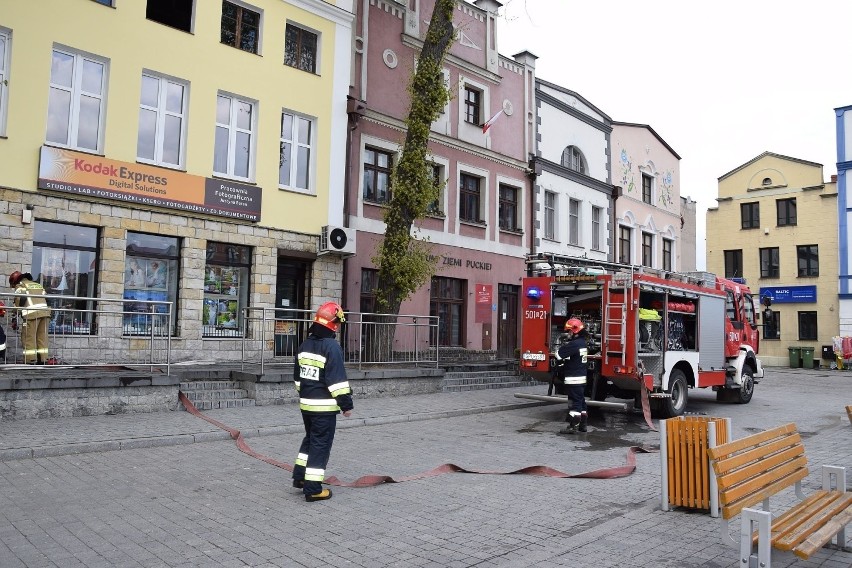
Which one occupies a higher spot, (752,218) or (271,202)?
(752,218)

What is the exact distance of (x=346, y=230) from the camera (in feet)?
58.6

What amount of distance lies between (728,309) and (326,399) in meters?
12.3

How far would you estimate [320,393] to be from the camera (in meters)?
6.89

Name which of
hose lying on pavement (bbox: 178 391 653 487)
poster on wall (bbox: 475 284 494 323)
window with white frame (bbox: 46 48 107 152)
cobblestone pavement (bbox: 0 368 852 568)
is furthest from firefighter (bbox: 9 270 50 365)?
poster on wall (bbox: 475 284 494 323)

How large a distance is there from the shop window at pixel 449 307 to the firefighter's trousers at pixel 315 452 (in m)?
13.9

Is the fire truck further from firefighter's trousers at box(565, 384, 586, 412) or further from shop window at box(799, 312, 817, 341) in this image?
shop window at box(799, 312, 817, 341)

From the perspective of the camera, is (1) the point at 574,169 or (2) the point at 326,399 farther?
(1) the point at 574,169

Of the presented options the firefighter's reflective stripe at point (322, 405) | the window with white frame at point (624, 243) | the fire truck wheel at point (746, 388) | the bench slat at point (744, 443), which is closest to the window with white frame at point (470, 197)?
the window with white frame at point (624, 243)

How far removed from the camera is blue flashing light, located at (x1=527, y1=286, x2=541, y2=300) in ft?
44.9

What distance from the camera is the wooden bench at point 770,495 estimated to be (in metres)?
4.41

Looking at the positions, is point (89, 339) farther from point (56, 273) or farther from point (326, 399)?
point (326, 399)

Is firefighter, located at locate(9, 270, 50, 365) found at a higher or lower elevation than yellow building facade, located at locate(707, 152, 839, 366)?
lower

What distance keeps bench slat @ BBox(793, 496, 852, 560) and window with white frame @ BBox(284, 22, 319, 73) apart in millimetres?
15952

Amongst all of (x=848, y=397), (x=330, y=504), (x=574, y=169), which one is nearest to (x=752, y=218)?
(x=574, y=169)
